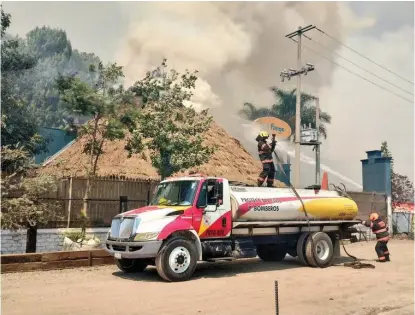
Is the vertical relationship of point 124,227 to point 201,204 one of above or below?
below

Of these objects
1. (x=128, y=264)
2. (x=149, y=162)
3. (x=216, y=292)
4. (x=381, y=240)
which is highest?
(x=149, y=162)

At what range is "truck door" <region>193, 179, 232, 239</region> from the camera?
11.0 m

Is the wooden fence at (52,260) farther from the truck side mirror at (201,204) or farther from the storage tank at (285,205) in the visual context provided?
the storage tank at (285,205)

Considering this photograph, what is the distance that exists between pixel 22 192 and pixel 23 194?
0.29 feet

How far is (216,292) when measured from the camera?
29.9 ft

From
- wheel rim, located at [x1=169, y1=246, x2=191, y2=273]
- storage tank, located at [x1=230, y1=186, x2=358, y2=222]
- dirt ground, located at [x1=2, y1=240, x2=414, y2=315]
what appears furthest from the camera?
storage tank, located at [x1=230, y1=186, x2=358, y2=222]

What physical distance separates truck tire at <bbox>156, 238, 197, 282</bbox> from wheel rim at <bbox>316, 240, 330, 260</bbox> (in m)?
4.82

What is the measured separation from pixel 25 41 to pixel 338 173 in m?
81.6

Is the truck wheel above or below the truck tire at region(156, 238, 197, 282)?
below

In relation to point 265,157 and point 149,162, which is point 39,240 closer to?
point 265,157

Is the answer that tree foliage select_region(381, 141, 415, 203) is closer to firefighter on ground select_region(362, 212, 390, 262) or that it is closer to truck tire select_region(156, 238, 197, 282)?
firefighter on ground select_region(362, 212, 390, 262)

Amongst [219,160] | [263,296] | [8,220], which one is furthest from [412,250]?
[219,160]

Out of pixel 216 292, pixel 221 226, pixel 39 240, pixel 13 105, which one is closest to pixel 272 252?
pixel 221 226

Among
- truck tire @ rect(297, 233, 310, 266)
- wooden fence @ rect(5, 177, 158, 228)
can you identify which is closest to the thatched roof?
wooden fence @ rect(5, 177, 158, 228)
